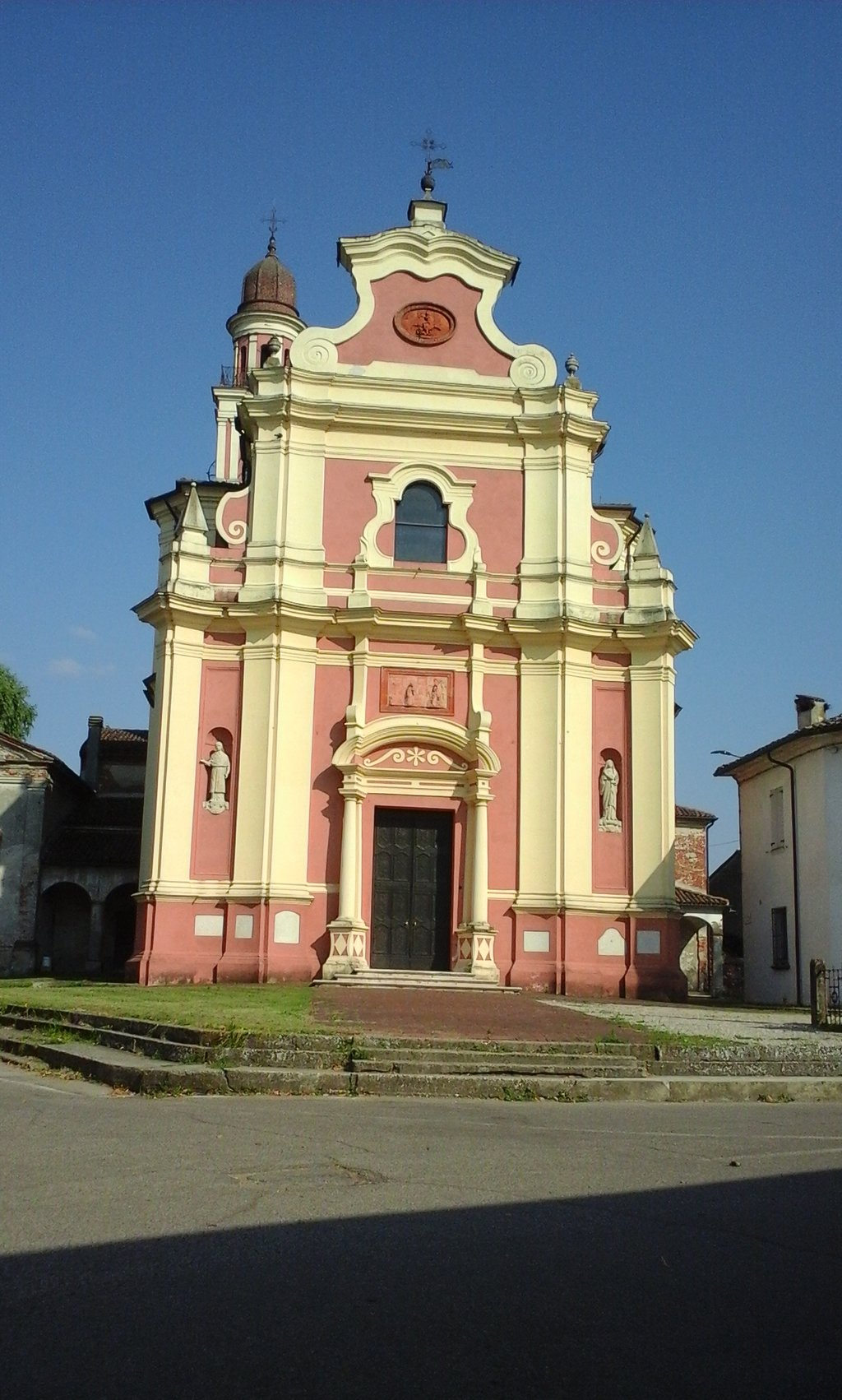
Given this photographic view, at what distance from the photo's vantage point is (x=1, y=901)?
111 feet

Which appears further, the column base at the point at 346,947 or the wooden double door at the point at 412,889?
the wooden double door at the point at 412,889

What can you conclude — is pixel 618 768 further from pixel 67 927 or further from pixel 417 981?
pixel 67 927

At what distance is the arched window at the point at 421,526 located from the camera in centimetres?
2708

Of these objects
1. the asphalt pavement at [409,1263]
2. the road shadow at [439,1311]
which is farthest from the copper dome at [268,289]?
the road shadow at [439,1311]

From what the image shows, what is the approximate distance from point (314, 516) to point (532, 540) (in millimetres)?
4348

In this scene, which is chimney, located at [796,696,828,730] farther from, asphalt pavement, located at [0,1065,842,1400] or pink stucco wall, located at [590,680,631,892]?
asphalt pavement, located at [0,1065,842,1400]

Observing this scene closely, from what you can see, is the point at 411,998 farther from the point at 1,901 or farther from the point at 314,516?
the point at 1,901

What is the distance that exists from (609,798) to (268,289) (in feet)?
96.1

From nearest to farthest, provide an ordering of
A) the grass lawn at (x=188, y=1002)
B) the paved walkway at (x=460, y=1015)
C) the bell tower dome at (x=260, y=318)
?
1. the grass lawn at (x=188, y=1002)
2. the paved walkway at (x=460, y=1015)
3. the bell tower dome at (x=260, y=318)

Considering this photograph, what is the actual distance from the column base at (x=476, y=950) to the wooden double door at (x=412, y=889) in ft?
1.62

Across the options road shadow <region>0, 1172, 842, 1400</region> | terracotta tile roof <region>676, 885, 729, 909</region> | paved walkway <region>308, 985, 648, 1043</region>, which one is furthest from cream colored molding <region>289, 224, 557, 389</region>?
road shadow <region>0, 1172, 842, 1400</region>

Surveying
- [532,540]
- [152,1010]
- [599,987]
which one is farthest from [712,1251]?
[532,540]

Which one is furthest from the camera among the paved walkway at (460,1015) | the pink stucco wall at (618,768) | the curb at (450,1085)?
the pink stucco wall at (618,768)

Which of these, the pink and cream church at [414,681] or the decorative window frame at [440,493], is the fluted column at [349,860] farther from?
the decorative window frame at [440,493]
